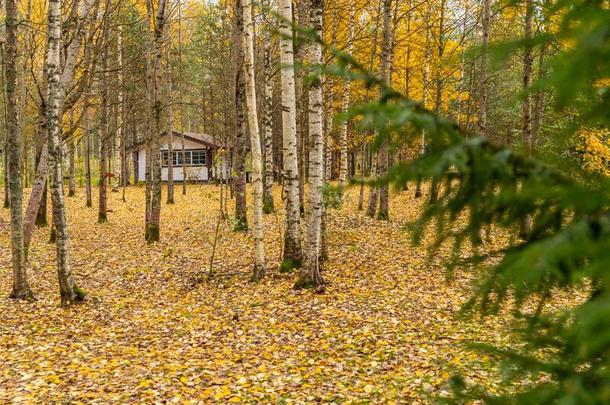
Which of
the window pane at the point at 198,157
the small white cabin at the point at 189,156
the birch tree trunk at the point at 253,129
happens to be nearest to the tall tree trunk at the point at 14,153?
the birch tree trunk at the point at 253,129

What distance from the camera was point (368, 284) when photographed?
9.03 m

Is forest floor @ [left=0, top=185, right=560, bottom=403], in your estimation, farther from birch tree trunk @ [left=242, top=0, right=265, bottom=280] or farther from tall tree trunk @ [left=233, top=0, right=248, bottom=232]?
tall tree trunk @ [left=233, top=0, right=248, bottom=232]

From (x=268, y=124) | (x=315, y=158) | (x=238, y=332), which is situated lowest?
(x=238, y=332)

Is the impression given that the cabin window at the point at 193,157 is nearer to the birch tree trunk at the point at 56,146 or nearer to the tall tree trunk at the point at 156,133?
the tall tree trunk at the point at 156,133

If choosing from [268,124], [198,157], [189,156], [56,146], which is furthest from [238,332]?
[189,156]

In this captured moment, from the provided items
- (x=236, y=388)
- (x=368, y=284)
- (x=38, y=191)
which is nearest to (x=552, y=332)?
(x=236, y=388)

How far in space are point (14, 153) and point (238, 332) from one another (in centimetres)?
538

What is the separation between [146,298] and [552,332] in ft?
28.5

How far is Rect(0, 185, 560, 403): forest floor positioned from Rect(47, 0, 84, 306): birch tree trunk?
0.52 meters

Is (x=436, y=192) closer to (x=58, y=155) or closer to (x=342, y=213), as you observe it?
(x=58, y=155)

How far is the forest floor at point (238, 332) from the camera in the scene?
543cm

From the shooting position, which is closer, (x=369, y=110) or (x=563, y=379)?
(x=369, y=110)

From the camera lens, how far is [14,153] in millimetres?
8242

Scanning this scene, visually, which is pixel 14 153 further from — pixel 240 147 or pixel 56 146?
pixel 240 147
